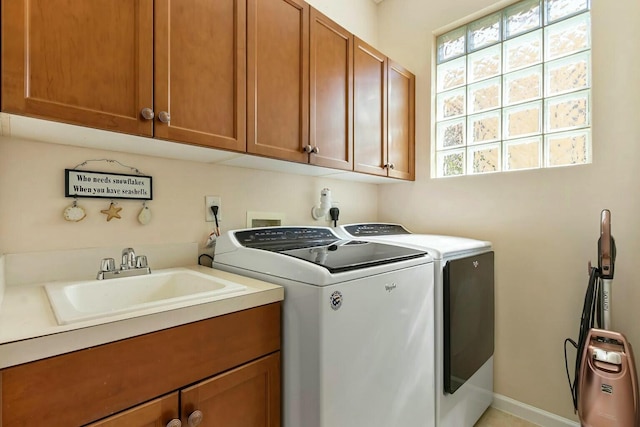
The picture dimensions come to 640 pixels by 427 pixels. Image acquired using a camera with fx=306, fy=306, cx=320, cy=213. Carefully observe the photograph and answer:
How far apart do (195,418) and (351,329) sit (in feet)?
1.67

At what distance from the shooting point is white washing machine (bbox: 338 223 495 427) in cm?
144

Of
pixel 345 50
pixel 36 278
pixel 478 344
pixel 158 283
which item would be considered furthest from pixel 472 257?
pixel 36 278

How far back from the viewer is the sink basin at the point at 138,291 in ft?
2.75

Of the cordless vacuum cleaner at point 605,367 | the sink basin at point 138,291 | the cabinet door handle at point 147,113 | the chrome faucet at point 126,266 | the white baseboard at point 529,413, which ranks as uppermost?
the cabinet door handle at point 147,113

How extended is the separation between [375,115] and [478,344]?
4.73ft

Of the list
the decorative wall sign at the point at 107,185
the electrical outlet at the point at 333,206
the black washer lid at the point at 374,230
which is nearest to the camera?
the decorative wall sign at the point at 107,185

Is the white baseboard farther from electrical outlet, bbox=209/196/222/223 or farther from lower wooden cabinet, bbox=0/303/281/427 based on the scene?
electrical outlet, bbox=209/196/222/223

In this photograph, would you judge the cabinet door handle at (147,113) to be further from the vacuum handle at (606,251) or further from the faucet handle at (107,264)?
the vacuum handle at (606,251)

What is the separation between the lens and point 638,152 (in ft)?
4.76

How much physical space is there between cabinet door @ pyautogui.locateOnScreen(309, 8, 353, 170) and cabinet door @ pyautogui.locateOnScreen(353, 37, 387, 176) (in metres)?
0.06

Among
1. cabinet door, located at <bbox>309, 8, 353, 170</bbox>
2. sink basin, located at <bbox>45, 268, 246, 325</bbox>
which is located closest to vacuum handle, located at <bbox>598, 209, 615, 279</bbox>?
cabinet door, located at <bbox>309, 8, 353, 170</bbox>

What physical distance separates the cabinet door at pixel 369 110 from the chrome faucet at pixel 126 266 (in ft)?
3.78

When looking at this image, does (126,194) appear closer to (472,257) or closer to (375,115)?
(375,115)

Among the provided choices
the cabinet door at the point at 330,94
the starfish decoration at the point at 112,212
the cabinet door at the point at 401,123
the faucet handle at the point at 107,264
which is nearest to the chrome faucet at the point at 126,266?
the faucet handle at the point at 107,264
